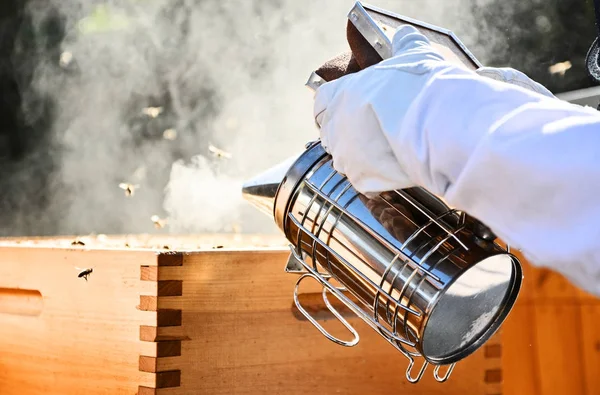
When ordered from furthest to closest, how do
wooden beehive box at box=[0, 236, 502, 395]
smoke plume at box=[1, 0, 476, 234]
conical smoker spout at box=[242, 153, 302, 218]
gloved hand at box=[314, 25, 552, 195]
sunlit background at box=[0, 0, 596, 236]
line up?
smoke plume at box=[1, 0, 476, 234], sunlit background at box=[0, 0, 596, 236], wooden beehive box at box=[0, 236, 502, 395], conical smoker spout at box=[242, 153, 302, 218], gloved hand at box=[314, 25, 552, 195]

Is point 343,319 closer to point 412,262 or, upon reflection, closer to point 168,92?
point 412,262

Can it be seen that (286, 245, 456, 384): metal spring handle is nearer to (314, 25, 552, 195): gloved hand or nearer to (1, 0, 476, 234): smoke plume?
(314, 25, 552, 195): gloved hand

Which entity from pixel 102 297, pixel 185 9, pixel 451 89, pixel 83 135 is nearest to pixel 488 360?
pixel 102 297

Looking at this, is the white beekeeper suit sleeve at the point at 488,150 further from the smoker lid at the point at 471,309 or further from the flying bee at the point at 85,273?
the flying bee at the point at 85,273

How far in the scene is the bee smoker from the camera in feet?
2.46

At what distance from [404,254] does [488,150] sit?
0.27 m

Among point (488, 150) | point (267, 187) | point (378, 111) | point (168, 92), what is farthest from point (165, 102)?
point (488, 150)

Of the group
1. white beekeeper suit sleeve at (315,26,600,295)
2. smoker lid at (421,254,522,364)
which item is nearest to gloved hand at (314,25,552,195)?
white beekeeper suit sleeve at (315,26,600,295)

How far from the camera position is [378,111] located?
64cm

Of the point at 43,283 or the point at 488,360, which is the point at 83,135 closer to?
the point at 43,283

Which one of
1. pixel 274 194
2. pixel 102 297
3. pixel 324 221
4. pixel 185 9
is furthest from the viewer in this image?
pixel 185 9

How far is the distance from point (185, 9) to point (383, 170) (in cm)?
283

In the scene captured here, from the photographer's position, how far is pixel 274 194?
3.22 ft

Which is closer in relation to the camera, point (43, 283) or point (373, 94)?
point (373, 94)
